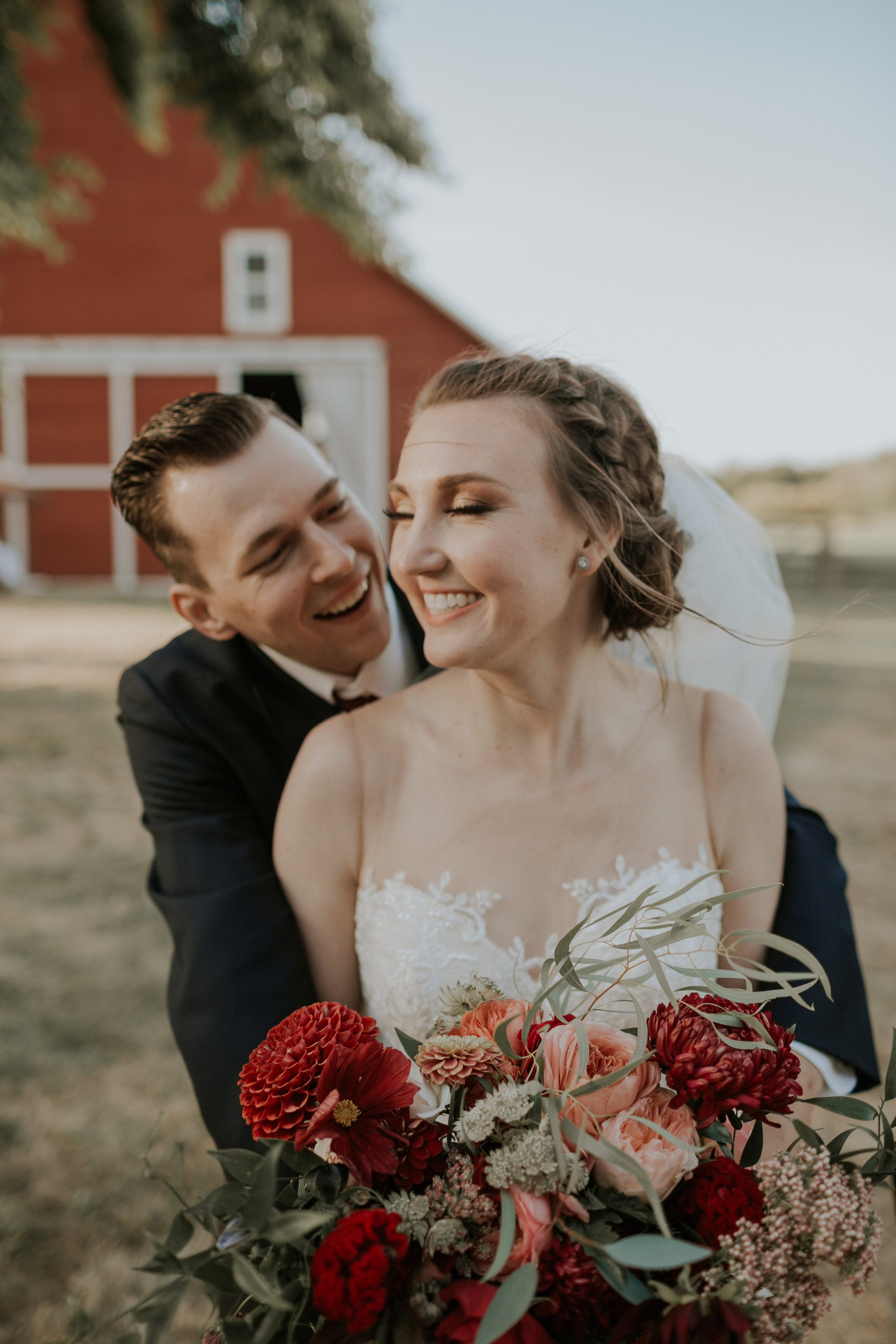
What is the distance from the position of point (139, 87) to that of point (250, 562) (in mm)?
8198

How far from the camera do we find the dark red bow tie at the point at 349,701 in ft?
8.90

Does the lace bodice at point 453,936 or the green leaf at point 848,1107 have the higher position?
the green leaf at point 848,1107

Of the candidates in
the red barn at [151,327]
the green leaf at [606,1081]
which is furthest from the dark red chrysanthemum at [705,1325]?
the red barn at [151,327]

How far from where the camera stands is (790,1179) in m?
1.03

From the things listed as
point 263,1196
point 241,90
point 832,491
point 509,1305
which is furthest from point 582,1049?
point 832,491

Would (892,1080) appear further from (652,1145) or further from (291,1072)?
(291,1072)

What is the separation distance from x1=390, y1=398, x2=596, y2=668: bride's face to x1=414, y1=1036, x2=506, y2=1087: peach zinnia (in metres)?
0.84

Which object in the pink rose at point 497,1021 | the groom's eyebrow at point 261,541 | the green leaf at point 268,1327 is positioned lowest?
the green leaf at point 268,1327

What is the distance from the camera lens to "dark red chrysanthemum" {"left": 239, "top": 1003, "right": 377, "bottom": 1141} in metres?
1.11

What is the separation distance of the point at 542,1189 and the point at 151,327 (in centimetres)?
2122

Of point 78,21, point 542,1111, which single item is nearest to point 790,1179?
point 542,1111

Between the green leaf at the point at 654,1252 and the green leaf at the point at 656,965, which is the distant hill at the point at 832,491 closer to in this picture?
the green leaf at the point at 656,965

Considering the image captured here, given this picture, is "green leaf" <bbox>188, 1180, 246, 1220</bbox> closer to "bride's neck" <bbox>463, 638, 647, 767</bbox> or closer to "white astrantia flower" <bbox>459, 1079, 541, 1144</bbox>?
"white astrantia flower" <bbox>459, 1079, 541, 1144</bbox>

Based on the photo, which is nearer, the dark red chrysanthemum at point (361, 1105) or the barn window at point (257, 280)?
the dark red chrysanthemum at point (361, 1105)
